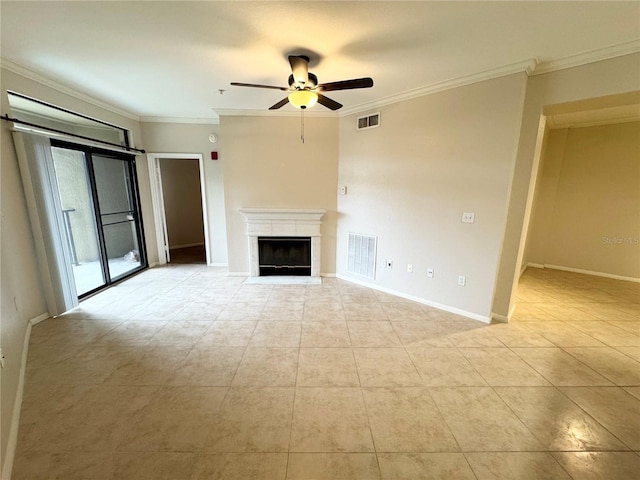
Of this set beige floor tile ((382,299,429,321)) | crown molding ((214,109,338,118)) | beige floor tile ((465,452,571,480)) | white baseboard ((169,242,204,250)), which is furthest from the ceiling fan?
white baseboard ((169,242,204,250))

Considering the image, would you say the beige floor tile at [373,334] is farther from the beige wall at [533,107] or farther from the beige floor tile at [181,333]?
the beige floor tile at [181,333]

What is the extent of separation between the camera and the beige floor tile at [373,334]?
8.27 feet

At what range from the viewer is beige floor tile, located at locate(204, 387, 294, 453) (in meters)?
1.50

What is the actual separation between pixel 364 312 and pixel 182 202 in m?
5.65

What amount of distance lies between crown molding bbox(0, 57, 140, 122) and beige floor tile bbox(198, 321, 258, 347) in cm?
335

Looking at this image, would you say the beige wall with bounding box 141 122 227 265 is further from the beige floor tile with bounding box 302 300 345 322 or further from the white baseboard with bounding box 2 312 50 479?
the white baseboard with bounding box 2 312 50 479

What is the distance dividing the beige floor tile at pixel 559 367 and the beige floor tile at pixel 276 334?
7.11 ft

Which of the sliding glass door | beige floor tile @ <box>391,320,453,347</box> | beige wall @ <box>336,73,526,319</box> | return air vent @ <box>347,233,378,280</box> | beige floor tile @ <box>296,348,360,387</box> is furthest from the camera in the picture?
return air vent @ <box>347,233,378,280</box>

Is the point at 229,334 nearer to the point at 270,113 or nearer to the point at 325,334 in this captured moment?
the point at 325,334

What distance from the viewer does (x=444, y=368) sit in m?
2.17

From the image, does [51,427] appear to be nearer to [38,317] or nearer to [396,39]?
[38,317]

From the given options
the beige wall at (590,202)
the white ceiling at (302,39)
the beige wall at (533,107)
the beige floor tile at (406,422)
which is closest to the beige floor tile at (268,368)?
the beige floor tile at (406,422)

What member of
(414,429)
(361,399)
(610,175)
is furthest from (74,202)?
(610,175)

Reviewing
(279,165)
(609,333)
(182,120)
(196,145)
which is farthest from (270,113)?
(609,333)
